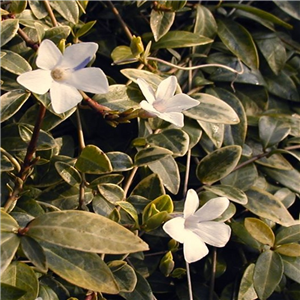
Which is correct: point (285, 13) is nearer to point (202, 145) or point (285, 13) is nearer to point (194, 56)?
point (194, 56)

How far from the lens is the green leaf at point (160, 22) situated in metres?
0.94

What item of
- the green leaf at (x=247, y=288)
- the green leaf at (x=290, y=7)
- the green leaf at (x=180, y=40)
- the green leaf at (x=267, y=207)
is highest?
the green leaf at (x=290, y=7)

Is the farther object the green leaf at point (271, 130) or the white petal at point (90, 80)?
the green leaf at point (271, 130)

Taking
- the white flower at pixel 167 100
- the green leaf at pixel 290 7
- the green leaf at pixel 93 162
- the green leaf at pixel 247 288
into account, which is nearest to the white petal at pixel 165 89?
the white flower at pixel 167 100

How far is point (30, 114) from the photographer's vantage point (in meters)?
0.86

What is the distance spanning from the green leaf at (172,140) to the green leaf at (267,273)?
0.67 feet

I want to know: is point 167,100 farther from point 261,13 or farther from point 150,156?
point 261,13

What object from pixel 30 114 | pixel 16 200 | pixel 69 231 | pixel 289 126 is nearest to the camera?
pixel 69 231

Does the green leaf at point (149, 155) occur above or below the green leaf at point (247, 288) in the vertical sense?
above

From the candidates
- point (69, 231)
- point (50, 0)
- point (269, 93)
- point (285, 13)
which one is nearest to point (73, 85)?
point (69, 231)

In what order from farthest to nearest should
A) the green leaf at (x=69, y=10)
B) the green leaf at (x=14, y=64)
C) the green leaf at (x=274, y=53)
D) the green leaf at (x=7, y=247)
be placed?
the green leaf at (x=274, y=53)
the green leaf at (x=69, y=10)
the green leaf at (x=14, y=64)
the green leaf at (x=7, y=247)

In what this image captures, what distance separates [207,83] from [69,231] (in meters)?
0.51

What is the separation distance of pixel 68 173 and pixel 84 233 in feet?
0.75

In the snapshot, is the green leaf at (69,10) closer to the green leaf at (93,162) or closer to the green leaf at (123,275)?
the green leaf at (93,162)
